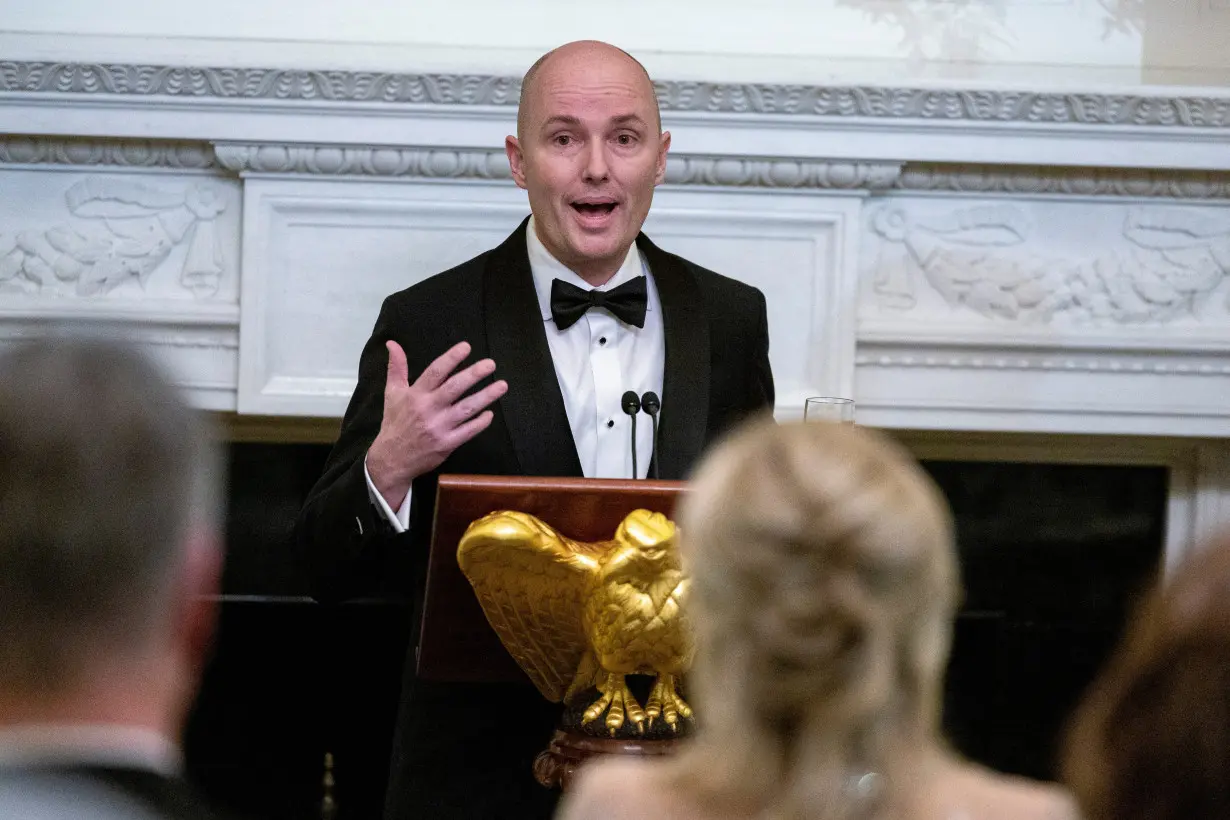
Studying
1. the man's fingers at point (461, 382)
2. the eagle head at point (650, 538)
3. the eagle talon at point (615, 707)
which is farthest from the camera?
the man's fingers at point (461, 382)

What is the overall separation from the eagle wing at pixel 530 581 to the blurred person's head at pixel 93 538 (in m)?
0.74

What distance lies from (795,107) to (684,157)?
250mm

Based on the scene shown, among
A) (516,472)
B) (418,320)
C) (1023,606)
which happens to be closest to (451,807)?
(516,472)

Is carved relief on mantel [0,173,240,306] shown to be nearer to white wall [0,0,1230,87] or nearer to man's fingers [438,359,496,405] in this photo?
white wall [0,0,1230,87]

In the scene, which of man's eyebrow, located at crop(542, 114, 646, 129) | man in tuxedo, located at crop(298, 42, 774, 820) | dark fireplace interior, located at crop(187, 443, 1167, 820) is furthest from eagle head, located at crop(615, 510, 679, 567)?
dark fireplace interior, located at crop(187, 443, 1167, 820)

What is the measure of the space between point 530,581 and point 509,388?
2.59 ft

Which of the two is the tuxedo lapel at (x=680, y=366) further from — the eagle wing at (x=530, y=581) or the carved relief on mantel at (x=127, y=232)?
Answer: the carved relief on mantel at (x=127, y=232)

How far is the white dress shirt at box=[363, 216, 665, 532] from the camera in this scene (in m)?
2.57

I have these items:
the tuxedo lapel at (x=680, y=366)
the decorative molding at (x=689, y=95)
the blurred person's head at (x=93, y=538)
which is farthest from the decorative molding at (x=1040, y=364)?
the blurred person's head at (x=93, y=538)

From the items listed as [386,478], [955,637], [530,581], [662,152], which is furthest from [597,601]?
[955,637]

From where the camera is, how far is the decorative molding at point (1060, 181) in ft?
11.4

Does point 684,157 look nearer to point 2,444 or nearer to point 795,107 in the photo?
point 795,107

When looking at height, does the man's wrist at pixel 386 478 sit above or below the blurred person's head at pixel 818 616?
above

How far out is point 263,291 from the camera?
3377mm
